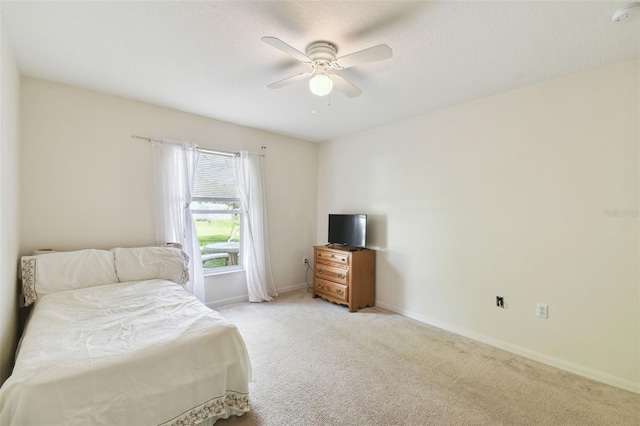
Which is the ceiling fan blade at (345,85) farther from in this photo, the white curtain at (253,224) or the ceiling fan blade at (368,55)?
the white curtain at (253,224)

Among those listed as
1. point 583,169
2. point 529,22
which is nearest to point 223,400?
point 529,22

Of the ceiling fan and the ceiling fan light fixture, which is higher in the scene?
the ceiling fan

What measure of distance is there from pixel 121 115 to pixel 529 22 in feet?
12.2

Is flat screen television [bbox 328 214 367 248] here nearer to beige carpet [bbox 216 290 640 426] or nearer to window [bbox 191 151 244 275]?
beige carpet [bbox 216 290 640 426]

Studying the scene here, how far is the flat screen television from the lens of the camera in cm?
387

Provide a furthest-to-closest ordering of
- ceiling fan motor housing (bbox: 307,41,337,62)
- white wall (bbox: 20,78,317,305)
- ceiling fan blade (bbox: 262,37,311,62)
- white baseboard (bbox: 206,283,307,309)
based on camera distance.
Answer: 1. white baseboard (bbox: 206,283,307,309)
2. white wall (bbox: 20,78,317,305)
3. ceiling fan motor housing (bbox: 307,41,337,62)
4. ceiling fan blade (bbox: 262,37,311,62)

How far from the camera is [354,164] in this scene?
4.30 metres

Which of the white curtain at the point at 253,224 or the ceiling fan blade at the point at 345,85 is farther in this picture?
the white curtain at the point at 253,224

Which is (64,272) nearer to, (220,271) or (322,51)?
(220,271)

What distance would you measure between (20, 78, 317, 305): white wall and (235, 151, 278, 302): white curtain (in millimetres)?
283

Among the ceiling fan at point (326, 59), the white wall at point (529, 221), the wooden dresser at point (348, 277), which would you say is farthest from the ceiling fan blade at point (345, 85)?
the wooden dresser at point (348, 277)

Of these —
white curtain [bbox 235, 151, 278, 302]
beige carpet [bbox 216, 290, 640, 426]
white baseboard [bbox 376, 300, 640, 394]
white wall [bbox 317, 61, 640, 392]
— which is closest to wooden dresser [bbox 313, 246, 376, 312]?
white wall [bbox 317, 61, 640, 392]

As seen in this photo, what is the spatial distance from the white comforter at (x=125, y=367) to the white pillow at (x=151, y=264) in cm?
61

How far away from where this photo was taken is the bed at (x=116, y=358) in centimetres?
122
